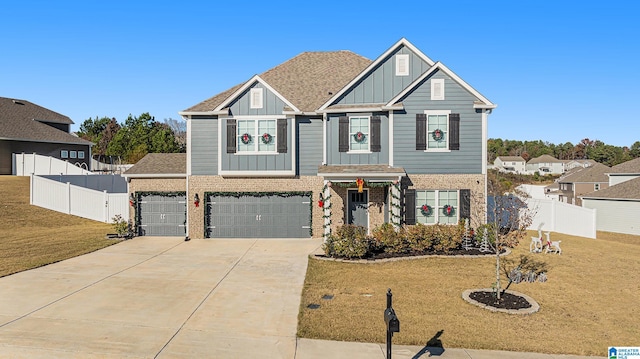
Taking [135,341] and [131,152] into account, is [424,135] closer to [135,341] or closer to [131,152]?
[135,341]

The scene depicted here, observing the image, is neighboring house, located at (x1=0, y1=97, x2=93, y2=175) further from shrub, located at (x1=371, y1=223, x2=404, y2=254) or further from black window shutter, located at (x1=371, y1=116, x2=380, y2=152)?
shrub, located at (x1=371, y1=223, x2=404, y2=254)

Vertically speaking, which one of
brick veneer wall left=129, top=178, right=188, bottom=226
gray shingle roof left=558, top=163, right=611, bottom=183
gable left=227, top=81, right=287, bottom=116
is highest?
gable left=227, top=81, right=287, bottom=116

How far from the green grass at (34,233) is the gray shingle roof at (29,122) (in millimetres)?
7317

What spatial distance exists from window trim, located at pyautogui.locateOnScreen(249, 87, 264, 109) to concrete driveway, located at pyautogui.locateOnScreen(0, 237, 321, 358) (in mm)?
7296

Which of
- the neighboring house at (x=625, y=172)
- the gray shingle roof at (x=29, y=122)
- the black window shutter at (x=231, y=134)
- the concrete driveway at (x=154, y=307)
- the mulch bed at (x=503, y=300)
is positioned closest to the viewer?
the concrete driveway at (x=154, y=307)

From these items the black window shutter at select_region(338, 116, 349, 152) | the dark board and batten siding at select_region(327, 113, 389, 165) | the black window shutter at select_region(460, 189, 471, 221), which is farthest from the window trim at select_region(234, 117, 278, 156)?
the black window shutter at select_region(460, 189, 471, 221)

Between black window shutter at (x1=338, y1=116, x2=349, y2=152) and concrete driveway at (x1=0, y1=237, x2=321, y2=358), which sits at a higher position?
black window shutter at (x1=338, y1=116, x2=349, y2=152)

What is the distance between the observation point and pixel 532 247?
14695 mm

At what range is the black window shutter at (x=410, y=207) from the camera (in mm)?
15859

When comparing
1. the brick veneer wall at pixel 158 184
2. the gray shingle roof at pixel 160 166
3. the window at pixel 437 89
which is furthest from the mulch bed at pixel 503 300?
the gray shingle roof at pixel 160 166

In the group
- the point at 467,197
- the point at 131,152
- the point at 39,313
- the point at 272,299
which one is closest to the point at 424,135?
the point at 467,197

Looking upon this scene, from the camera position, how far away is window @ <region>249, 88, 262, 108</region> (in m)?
17.0

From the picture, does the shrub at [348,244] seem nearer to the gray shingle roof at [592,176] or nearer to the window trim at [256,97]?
the window trim at [256,97]

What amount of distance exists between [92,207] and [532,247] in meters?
23.3
